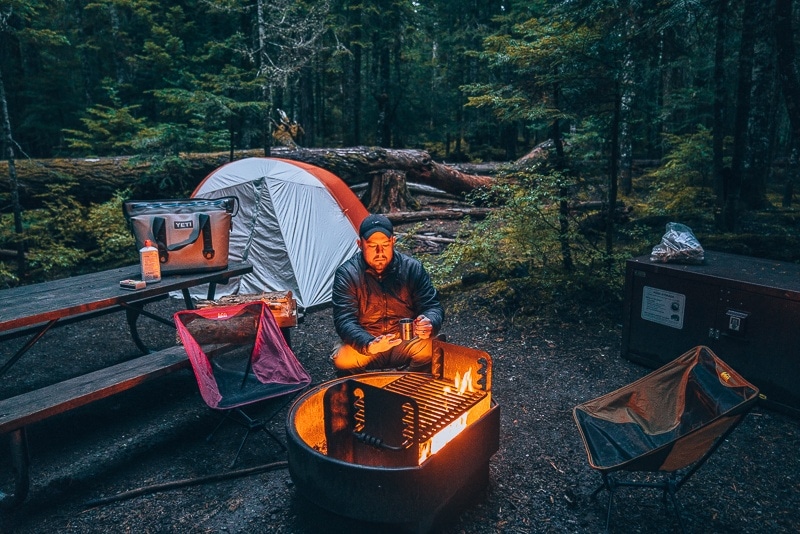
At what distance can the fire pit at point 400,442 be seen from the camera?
91.5 inches

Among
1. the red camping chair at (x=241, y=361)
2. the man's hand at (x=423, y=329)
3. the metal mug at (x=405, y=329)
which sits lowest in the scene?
the red camping chair at (x=241, y=361)

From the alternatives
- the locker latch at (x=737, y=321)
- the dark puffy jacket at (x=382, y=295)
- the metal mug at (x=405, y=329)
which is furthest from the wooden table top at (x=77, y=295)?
the locker latch at (x=737, y=321)

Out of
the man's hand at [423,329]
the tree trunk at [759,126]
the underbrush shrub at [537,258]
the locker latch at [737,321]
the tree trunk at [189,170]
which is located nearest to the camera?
the man's hand at [423,329]

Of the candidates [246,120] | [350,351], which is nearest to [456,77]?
[246,120]

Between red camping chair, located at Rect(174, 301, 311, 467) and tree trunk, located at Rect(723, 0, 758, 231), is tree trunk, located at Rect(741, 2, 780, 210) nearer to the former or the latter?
tree trunk, located at Rect(723, 0, 758, 231)

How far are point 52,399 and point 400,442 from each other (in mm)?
2210

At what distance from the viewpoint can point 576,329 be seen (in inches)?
221

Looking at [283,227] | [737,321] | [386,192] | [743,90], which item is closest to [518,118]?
[743,90]

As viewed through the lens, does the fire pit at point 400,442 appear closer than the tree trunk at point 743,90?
Yes

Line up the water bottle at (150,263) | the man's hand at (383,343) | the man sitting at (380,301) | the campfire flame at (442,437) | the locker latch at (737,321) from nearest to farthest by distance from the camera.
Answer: the campfire flame at (442,437) < the man's hand at (383,343) < the man sitting at (380,301) < the locker latch at (737,321) < the water bottle at (150,263)

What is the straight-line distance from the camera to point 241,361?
4.32m

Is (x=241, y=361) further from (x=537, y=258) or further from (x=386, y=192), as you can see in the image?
(x=386, y=192)

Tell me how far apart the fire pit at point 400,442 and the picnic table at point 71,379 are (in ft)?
4.87

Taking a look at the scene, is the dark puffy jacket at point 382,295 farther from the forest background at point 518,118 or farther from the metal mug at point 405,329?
the forest background at point 518,118
